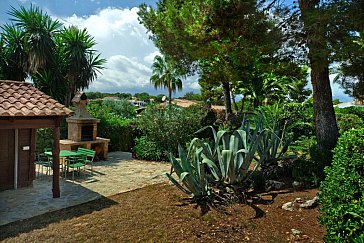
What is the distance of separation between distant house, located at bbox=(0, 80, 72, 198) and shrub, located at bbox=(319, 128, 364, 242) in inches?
201

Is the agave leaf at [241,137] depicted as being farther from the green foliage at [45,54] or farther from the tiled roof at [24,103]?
the green foliage at [45,54]

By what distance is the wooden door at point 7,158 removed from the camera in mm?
5957

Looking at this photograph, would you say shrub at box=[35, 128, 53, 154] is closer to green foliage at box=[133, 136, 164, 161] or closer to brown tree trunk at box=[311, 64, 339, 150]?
green foliage at box=[133, 136, 164, 161]

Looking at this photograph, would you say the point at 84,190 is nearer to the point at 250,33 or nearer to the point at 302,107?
the point at 250,33

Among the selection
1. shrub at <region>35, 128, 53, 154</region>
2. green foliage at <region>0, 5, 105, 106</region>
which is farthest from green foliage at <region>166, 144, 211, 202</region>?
green foliage at <region>0, 5, 105, 106</region>

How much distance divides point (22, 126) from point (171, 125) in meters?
5.94

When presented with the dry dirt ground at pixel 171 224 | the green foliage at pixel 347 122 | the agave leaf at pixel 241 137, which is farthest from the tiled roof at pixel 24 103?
the green foliage at pixel 347 122

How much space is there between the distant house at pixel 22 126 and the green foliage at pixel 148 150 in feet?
15.9

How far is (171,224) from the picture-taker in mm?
3867

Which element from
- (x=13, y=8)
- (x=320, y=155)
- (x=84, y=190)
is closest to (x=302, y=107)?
(x=320, y=155)

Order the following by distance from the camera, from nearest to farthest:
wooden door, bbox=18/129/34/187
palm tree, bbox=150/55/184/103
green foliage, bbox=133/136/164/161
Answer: wooden door, bbox=18/129/34/187
green foliage, bbox=133/136/164/161
palm tree, bbox=150/55/184/103

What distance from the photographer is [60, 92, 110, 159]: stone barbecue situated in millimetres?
9508

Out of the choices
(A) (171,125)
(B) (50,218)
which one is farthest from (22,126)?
(A) (171,125)

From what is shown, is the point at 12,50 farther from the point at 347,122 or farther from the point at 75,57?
the point at 347,122
